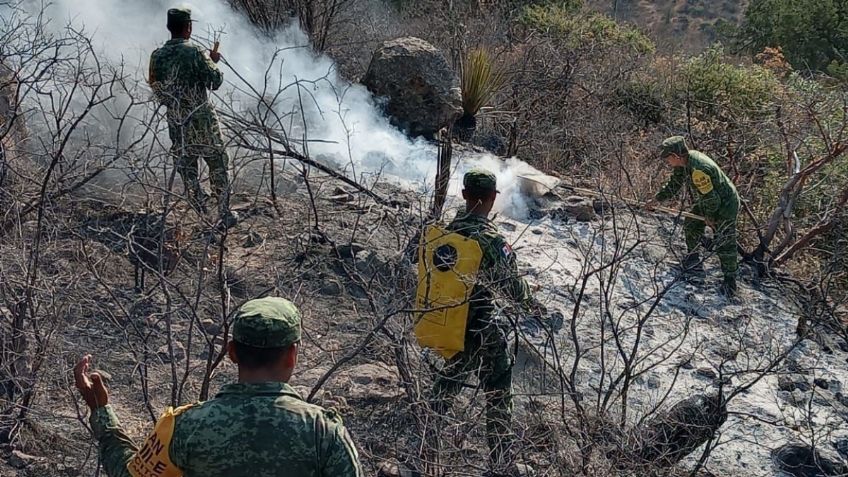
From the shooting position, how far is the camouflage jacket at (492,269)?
3.82 meters

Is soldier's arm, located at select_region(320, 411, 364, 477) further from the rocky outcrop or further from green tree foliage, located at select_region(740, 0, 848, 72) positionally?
green tree foliage, located at select_region(740, 0, 848, 72)

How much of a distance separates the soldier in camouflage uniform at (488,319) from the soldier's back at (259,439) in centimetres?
163

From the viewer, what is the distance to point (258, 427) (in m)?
2.15

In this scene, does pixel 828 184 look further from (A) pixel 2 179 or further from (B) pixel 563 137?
(A) pixel 2 179

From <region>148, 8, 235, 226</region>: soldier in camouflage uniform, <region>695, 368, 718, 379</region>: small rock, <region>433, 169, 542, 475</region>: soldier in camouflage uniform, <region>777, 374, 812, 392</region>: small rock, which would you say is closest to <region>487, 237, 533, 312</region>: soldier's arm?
<region>433, 169, 542, 475</region>: soldier in camouflage uniform

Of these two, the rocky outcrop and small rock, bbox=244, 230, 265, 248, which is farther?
small rock, bbox=244, 230, 265, 248

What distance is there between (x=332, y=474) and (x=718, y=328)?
183 inches

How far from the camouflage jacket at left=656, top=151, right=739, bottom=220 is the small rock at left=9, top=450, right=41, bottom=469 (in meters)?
4.63

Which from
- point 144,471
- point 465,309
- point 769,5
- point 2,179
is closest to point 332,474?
point 144,471

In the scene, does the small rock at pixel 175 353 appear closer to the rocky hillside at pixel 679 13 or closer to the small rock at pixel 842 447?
the small rock at pixel 842 447

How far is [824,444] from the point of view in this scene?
4.76m

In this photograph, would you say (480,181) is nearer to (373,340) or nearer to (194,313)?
(373,340)

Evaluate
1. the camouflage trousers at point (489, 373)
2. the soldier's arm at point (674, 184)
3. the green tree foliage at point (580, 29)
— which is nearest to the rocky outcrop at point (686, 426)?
the camouflage trousers at point (489, 373)

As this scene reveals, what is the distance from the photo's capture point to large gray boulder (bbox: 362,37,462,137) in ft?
30.0
